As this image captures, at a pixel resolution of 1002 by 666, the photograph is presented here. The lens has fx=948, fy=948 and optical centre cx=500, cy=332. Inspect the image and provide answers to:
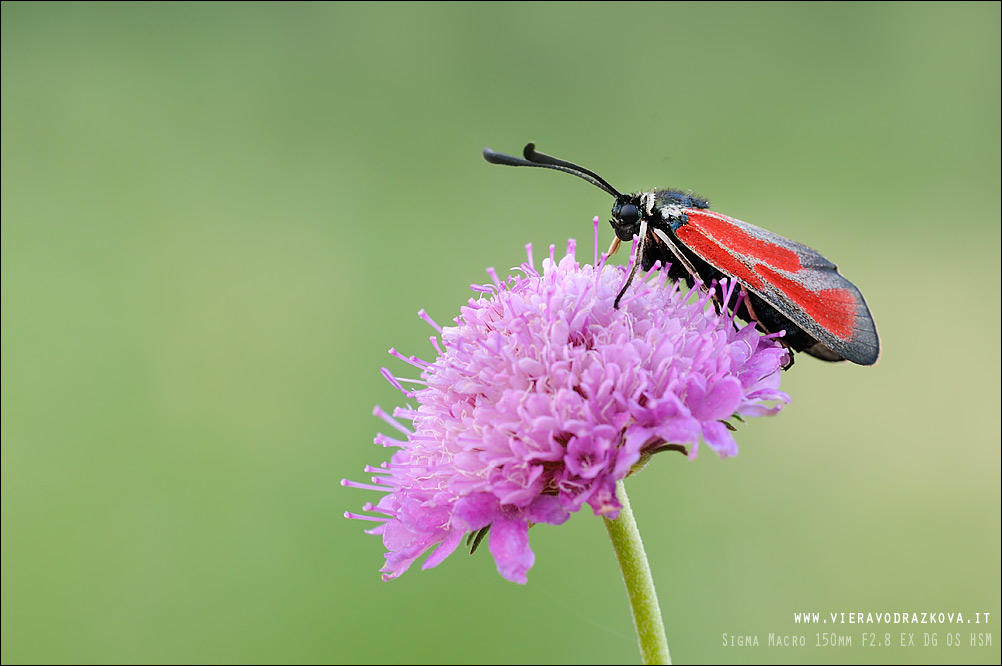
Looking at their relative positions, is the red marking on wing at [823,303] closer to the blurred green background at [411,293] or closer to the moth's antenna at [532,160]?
the moth's antenna at [532,160]

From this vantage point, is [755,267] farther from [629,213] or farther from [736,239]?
[629,213]

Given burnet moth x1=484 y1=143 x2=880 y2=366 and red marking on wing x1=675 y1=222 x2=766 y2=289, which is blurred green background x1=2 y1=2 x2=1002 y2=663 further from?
red marking on wing x1=675 y1=222 x2=766 y2=289

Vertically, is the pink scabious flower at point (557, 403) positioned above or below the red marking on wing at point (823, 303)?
below

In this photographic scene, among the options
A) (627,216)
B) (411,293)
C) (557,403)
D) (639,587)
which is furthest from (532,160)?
(411,293)

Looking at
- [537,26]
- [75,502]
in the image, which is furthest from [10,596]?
[537,26]

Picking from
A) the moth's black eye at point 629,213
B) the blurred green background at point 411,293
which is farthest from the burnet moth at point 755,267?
the blurred green background at point 411,293

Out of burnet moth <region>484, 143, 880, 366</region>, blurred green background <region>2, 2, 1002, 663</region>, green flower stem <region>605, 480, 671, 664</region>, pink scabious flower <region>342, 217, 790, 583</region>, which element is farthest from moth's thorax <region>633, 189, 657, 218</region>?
blurred green background <region>2, 2, 1002, 663</region>

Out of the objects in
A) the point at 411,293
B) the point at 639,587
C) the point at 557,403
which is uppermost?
the point at 411,293
